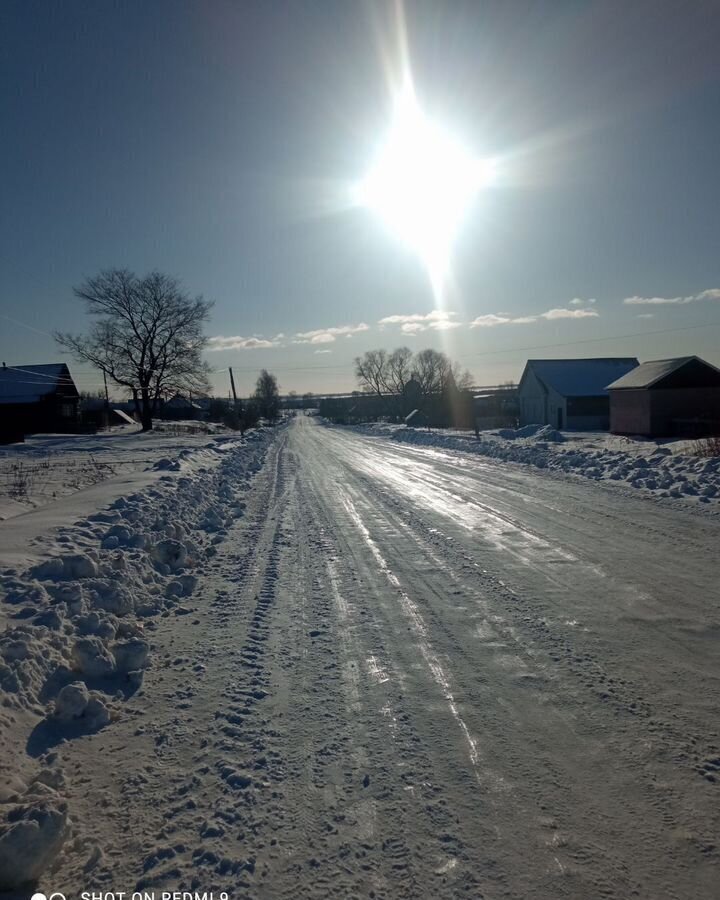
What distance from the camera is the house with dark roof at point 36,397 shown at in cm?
4844

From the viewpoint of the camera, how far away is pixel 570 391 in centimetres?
4525

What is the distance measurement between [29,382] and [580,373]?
47.2 metres

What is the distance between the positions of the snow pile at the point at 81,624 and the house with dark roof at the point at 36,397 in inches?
1785

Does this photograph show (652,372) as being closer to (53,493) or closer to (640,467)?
(640,467)

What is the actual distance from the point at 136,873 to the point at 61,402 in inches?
2201

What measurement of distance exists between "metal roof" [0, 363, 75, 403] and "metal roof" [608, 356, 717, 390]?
45.1 metres

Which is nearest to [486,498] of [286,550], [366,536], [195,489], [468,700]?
[366,536]

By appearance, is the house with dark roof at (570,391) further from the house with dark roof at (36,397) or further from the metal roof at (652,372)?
the house with dark roof at (36,397)

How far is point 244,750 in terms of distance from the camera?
364 centimetres

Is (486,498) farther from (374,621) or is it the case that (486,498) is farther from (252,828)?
(252,828)

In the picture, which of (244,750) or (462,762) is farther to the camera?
(244,750)

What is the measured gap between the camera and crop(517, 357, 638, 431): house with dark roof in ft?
147

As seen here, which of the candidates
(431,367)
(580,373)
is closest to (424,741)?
(580,373)

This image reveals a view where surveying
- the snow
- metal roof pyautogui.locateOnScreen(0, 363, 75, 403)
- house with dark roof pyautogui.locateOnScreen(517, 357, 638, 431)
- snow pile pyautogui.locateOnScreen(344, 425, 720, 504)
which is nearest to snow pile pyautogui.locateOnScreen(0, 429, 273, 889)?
the snow
